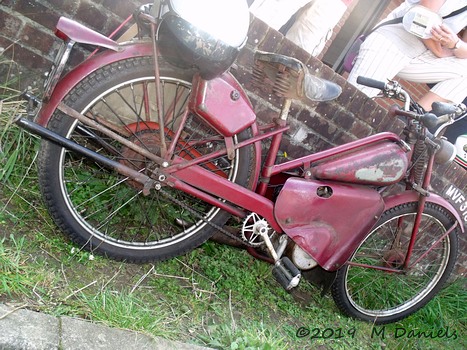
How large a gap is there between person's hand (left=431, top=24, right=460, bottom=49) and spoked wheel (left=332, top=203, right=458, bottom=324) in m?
1.10

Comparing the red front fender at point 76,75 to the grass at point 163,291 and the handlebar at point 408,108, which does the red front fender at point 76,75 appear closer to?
the grass at point 163,291

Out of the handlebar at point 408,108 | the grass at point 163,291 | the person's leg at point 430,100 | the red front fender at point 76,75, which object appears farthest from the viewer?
the person's leg at point 430,100

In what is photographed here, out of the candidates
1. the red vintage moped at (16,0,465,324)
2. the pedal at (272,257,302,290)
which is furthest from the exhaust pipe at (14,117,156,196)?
the pedal at (272,257,302,290)

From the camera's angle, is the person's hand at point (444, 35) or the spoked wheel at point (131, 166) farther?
the person's hand at point (444, 35)

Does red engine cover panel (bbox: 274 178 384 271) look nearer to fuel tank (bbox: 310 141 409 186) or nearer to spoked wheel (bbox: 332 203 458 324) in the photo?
fuel tank (bbox: 310 141 409 186)

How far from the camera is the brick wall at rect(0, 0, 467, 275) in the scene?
116 inches

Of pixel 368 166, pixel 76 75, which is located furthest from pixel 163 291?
pixel 368 166

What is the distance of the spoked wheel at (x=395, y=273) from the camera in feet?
11.6

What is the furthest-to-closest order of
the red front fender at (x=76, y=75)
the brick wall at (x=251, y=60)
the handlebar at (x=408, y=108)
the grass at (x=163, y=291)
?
the handlebar at (x=408, y=108) < the brick wall at (x=251, y=60) < the red front fender at (x=76, y=75) < the grass at (x=163, y=291)

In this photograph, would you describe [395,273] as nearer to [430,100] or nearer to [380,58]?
[430,100]

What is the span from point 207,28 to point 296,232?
1.25 metres

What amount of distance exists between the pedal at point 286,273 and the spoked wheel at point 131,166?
414 mm

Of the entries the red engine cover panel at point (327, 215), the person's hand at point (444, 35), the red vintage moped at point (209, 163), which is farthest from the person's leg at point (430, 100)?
the red engine cover panel at point (327, 215)

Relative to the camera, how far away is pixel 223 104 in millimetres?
2672
